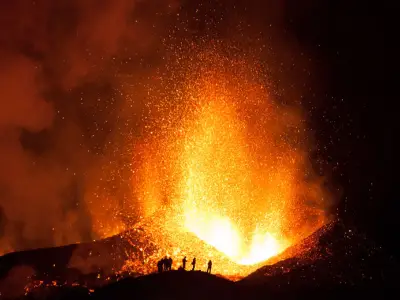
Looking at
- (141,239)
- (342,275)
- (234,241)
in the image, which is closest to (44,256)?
(141,239)

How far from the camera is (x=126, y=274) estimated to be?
41344 mm

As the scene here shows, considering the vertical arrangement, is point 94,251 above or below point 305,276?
above

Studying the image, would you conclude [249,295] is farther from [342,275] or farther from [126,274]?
[126,274]

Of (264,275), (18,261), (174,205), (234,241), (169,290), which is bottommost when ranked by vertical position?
(169,290)

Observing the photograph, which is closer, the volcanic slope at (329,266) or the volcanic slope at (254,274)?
the volcanic slope at (254,274)

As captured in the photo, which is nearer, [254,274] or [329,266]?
[254,274]

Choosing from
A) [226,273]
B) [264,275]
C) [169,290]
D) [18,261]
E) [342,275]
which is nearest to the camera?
[169,290]

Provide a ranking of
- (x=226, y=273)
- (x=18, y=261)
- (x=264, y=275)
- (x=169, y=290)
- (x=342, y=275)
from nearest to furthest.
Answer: (x=169, y=290), (x=264, y=275), (x=342, y=275), (x=226, y=273), (x=18, y=261)

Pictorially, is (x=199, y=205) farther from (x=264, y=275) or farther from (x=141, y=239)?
(x=264, y=275)

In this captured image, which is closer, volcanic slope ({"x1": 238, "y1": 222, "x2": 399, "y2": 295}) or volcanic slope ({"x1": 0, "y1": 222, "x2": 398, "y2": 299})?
volcanic slope ({"x1": 0, "y1": 222, "x2": 398, "y2": 299})

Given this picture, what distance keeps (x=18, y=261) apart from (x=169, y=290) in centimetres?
2049

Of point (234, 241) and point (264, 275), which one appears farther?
point (234, 241)

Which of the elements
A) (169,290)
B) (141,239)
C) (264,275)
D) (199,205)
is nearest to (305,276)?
(264,275)

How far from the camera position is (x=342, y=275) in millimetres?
37656
